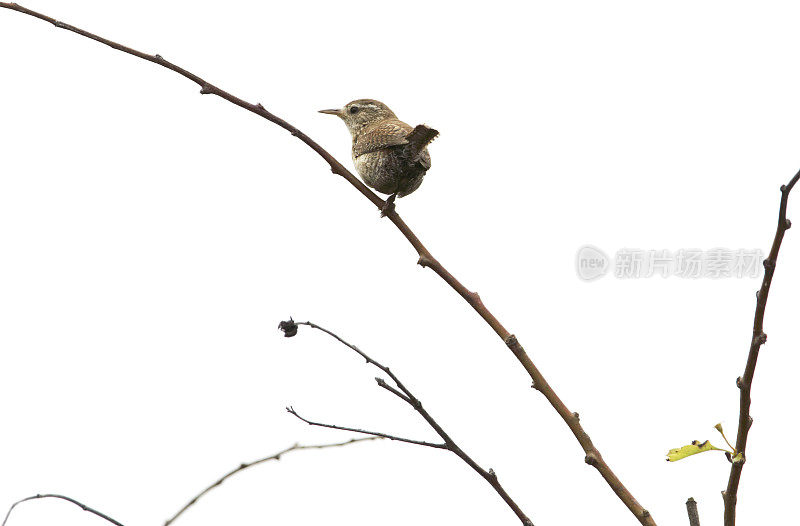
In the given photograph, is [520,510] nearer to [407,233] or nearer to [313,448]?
[313,448]

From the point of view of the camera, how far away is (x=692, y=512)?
140 cm

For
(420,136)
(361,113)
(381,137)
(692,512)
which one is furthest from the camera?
(361,113)

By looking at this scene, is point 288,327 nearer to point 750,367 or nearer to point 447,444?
point 447,444

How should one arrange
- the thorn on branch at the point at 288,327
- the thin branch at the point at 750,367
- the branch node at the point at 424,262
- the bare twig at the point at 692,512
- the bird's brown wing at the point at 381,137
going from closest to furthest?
the thin branch at the point at 750,367, the bare twig at the point at 692,512, the branch node at the point at 424,262, the thorn on branch at the point at 288,327, the bird's brown wing at the point at 381,137

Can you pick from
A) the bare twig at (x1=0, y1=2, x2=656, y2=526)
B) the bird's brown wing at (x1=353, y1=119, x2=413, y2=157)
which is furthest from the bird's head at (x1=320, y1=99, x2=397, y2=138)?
the bare twig at (x1=0, y1=2, x2=656, y2=526)

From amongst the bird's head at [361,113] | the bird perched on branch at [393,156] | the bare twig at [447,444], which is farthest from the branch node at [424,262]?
the bird's head at [361,113]

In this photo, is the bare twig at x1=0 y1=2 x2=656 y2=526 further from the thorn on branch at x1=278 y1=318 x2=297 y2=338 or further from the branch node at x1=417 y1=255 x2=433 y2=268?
the thorn on branch at x1=278 y1=318 x2=297 y2=338

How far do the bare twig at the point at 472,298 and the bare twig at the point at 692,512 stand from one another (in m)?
0.07

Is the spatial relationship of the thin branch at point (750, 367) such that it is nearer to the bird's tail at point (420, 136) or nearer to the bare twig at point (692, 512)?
the bare twig at point (692, 512)

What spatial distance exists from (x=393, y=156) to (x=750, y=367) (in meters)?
2.34

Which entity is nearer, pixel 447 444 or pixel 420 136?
pixel 447 444

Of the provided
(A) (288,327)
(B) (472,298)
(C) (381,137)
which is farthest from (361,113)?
(B) (472,298)

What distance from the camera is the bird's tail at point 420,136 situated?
3299 mm

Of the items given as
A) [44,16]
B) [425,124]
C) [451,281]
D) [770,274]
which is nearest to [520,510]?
[451,281]
